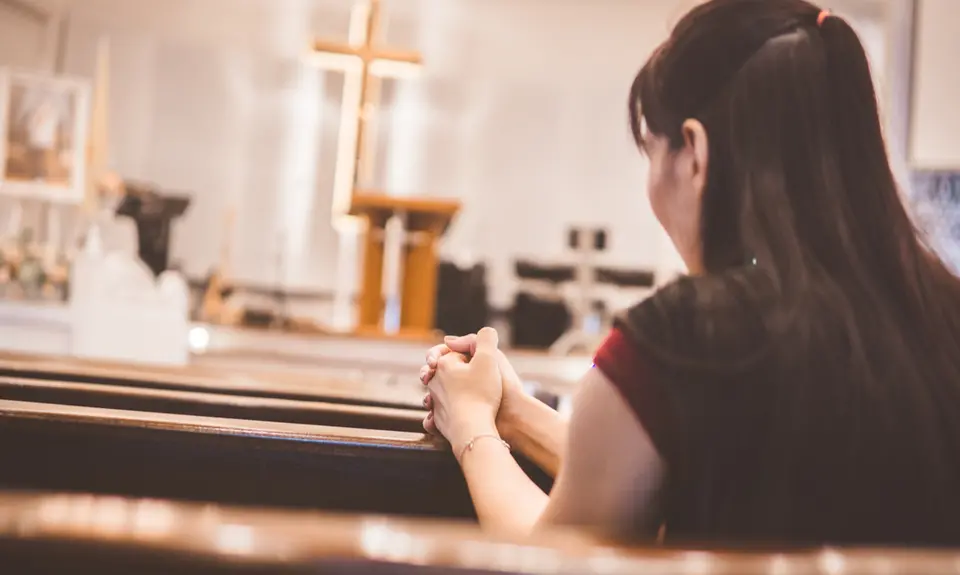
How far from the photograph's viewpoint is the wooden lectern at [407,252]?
3.57m

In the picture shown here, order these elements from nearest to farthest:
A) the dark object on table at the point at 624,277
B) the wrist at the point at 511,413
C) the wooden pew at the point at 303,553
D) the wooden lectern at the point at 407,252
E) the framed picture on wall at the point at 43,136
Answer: the wooden pew at the point at 303,553 → the wrist at the point at 511,413 → the wooden lectern at the point at 407,252 → the framed picture on wall at the point at 43,136 → the dark object on table at the point at 624,277

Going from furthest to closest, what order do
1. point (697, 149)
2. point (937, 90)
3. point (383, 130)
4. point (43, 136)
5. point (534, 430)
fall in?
point (383, 130) < point (937, 90) < point (43, 136) < point (534, 430) < point (697, 149)

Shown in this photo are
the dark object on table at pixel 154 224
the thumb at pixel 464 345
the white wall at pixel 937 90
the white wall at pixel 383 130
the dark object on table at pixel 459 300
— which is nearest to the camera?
the thumb at pixel 464 345

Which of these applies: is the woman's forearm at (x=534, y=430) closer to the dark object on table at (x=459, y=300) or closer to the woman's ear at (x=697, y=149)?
the woman's ear at (x=697, y=149)

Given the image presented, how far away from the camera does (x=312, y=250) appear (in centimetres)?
781

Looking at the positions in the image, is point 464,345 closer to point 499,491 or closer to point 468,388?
point 468,388

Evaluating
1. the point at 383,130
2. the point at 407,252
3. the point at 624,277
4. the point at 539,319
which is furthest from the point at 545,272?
the point at 407,252

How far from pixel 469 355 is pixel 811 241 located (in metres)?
0.59

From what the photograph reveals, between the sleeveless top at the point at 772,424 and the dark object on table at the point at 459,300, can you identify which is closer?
the sleeveless top at the point at 772,424

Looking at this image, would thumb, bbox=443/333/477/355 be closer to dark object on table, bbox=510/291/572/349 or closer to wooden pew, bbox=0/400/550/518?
wooden pew, bbox=0/400/550/518

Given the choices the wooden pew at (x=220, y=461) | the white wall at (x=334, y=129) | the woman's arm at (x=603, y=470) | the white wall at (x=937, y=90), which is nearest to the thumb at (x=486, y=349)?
the wooden pew at (x=220, y=461)

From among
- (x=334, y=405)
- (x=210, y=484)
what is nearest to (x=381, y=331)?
(x=334, y=405)

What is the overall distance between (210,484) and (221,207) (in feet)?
23.5

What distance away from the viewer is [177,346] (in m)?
3.32
